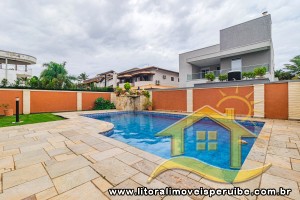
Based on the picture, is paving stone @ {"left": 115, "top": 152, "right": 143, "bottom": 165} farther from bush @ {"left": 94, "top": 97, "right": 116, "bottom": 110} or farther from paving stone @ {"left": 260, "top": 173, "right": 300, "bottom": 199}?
bush @ {"left": 94, "top": 97, "right": 116, "bottom": 110}

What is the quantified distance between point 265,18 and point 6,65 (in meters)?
31.6

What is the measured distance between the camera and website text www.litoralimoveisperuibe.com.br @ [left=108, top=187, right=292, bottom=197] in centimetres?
177

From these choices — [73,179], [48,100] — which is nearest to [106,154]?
[73,179]

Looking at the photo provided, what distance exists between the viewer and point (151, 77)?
22.4m

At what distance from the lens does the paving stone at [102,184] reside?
190cm

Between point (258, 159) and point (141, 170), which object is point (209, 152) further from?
point (141, 170)

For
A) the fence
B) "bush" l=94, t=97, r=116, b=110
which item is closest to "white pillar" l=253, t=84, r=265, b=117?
"bush" l=94, t=97, r=116, b=110

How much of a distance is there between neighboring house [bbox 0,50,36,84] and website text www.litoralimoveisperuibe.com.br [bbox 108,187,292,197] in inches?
1013

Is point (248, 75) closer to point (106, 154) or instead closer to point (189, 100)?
point (189, 100)

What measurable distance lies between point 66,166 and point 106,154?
790mm

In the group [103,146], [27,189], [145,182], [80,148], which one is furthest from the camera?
[103,146]

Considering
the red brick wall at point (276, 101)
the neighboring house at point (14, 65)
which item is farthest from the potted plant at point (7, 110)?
the red brick wall at point (276, 101)

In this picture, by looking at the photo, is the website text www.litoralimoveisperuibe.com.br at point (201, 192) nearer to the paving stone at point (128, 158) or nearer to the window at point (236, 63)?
the paving stone at point (128, 158)

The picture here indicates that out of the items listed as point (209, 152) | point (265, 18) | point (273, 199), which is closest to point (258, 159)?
point (273, 199)
